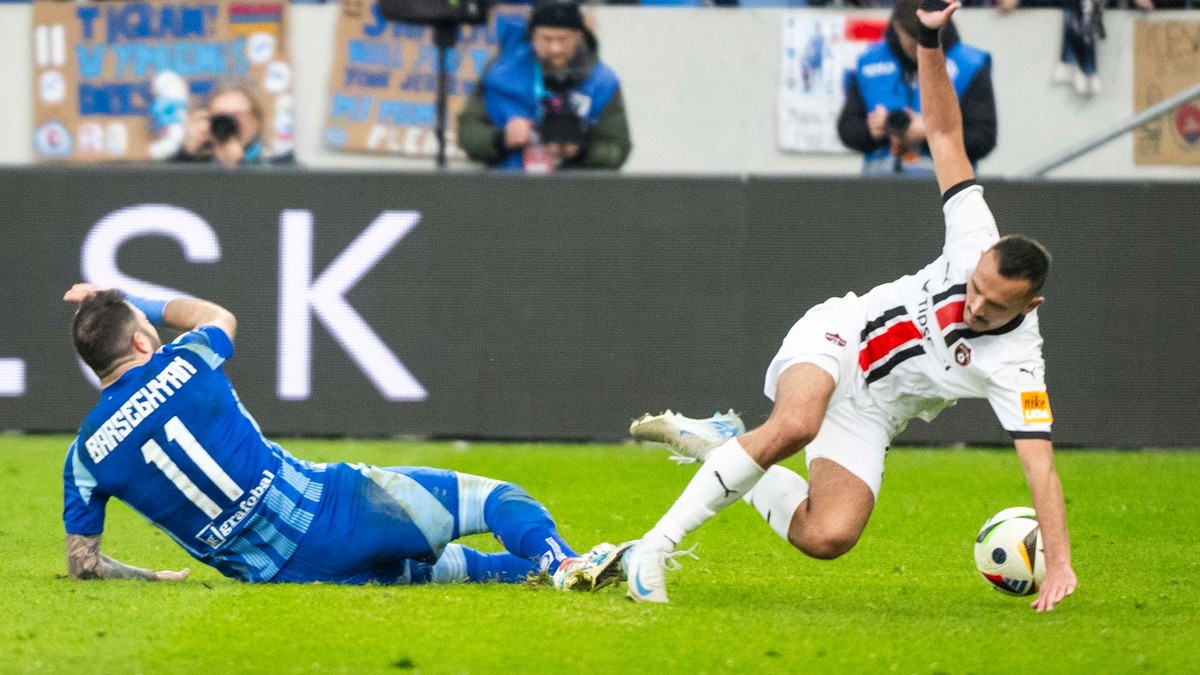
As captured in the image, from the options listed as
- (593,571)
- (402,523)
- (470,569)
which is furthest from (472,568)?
(593,571)

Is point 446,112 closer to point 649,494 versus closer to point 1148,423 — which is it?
point 649,494

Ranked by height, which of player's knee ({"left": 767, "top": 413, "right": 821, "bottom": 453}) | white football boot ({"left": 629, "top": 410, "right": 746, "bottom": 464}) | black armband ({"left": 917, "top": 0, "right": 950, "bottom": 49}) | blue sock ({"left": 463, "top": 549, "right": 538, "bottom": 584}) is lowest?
blue sock ({"left": 463, "top": 549, "right": 538, "bottom": 584})

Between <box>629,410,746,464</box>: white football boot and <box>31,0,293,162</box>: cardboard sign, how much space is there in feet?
23.3

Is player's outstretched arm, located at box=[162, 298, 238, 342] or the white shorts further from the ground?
player's outstretched arm, located at box=[162, 298, 238, 342]

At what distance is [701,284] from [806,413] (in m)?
5.02

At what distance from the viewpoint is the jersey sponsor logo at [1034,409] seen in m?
5.93

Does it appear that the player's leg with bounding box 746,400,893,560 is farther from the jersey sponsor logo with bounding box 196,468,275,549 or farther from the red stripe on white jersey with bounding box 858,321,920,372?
the jersey sponsor logo with bounding box 196,468,275,549

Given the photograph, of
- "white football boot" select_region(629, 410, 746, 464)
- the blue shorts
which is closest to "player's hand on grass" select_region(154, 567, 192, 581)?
the blue shorts

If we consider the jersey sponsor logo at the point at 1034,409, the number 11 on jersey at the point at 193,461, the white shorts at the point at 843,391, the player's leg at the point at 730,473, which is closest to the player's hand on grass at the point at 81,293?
the number 11 on jersey at the point at 193,461

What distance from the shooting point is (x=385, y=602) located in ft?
19.0

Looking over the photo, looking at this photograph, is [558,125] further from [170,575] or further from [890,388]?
[170,575]

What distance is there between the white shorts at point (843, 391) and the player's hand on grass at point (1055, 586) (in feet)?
3.43

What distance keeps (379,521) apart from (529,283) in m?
5.03

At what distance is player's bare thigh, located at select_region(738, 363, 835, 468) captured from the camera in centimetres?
582
